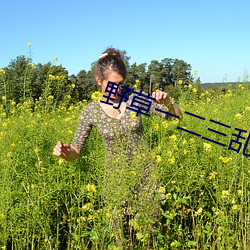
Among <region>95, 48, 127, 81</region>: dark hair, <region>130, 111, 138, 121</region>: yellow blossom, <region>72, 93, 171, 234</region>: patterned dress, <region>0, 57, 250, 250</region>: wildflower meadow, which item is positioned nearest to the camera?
<region>72, 93, 171, 234</region>: patterned dress

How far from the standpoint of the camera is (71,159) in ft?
7.18

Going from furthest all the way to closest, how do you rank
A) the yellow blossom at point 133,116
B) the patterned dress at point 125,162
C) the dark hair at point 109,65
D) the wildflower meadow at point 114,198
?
the dark hair at point 109,65, the yellow blossom at point 133,116, the wildflower meadow at point 114,198, the patterned dress at point 125,162

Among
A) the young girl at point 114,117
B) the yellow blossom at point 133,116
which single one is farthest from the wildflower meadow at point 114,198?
the yellow blossom at point 133,116

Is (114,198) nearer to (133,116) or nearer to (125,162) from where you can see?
(125,162)

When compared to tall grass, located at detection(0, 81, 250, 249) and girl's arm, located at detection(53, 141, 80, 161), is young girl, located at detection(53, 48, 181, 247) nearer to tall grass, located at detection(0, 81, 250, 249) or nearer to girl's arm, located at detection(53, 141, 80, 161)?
girl's arm, located at detection(53, 141, 80, 161)

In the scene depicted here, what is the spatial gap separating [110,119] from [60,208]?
2.28 ft

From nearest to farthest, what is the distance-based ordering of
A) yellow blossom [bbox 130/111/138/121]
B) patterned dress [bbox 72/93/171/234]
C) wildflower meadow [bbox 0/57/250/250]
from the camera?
patterned dress [bbox 72/93/171/234], wildflower meadow [bbox 0/57/250/250], yellow blossom [bbox 130/111/138/121]

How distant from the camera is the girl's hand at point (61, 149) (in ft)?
6.55

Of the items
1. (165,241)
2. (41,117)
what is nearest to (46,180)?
(165,241)

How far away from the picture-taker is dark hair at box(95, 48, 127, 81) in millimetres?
2254

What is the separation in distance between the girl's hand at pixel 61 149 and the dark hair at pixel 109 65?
507 mm

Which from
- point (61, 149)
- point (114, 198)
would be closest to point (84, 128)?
point (61, 149)

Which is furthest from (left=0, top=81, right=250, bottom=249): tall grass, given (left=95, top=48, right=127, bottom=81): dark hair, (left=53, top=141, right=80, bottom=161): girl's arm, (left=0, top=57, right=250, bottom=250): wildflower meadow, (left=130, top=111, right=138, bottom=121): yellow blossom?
(left=95, top=48, right=127, bottom=81): dark hair

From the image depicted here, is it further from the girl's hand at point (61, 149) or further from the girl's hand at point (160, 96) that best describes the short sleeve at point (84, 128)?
the girl's hand at point (160, 96)
